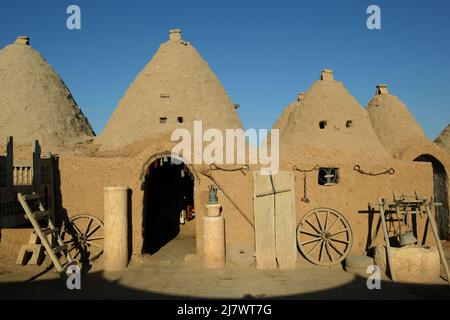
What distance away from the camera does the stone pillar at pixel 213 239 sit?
9.20 metres

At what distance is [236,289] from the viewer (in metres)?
7.78

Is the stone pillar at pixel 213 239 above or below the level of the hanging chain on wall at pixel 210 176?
below

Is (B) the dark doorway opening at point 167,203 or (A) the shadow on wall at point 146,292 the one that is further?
(B) the dark doorway opening at point 167,203

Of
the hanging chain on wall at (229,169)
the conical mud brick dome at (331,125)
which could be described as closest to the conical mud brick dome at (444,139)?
the conical mud brick dome at (331,125)

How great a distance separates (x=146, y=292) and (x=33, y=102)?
32.6ft

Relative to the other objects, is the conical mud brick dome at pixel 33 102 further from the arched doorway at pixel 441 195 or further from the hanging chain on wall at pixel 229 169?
the arched doorway at pixel 441 195

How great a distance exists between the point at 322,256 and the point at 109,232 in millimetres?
5450

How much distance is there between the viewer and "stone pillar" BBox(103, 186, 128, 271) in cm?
920

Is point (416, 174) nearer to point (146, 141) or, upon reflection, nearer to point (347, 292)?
point (347, 292)

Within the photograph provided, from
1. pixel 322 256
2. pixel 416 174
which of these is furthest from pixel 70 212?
pixel 416 174

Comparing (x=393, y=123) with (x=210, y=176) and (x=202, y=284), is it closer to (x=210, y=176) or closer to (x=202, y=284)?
(x=210, y=176)

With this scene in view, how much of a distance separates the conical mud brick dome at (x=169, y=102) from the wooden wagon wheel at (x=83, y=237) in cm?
332

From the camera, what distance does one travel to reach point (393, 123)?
59.8 ft
